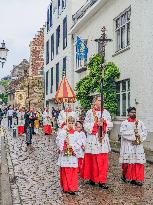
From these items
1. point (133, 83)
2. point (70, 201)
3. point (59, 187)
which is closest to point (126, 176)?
point (59, 187)

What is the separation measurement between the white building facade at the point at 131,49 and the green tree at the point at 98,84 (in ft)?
0.96

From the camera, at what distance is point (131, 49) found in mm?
19938

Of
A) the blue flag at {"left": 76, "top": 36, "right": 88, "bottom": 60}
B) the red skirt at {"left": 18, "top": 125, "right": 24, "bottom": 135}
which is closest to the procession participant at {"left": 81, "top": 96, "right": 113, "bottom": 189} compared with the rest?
the blue flag at {"left": 76, "top": 36, "right": 88, "bottom": 60}

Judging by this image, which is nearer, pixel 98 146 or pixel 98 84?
pixel 98 146

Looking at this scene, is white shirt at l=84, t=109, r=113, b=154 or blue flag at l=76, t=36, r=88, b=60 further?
blue flag at l=76, t=36, r=88, b=60

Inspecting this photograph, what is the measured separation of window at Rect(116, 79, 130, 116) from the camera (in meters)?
20.5

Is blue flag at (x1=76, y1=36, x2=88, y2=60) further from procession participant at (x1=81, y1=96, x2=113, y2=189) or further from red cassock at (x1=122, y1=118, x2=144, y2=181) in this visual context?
red cassock at (x1=122, y1=118, x2=144, y2=181)

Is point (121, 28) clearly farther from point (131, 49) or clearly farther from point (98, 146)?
point (98, 146)

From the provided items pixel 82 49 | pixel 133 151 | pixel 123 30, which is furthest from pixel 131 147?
pixel 82 49

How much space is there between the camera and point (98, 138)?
1014 cm

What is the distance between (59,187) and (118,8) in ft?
44.8

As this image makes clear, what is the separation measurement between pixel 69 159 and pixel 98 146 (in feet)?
3.47

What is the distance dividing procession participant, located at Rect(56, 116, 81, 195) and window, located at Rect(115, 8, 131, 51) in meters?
11.9

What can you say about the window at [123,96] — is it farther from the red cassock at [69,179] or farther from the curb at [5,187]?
the red cassock at [69,179]
